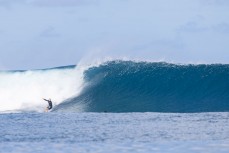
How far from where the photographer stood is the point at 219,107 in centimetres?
2442

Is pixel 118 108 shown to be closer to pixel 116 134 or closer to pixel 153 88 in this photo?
pixel 153 88

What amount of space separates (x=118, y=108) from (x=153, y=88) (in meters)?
3.04

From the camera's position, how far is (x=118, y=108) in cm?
2577

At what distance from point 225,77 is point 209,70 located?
4.36ft

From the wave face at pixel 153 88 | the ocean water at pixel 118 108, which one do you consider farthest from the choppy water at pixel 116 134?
the wave face at pixel 153 88

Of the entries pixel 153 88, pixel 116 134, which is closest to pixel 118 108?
pixel 153 88

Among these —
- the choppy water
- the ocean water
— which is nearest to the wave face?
the ocean water

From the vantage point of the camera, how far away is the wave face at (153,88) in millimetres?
25562

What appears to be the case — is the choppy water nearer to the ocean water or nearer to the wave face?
the ocean water

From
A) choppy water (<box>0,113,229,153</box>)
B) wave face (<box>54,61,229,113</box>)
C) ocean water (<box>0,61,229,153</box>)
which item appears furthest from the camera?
wave face (<box>54,61,229,113</box>)

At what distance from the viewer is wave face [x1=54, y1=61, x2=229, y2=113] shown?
2556 cm

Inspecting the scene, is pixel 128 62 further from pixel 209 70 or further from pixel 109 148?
pixel 109 148

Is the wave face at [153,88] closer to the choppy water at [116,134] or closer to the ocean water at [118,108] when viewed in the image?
the ocean water at [118,108]

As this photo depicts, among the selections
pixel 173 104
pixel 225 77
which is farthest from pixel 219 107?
pixel 225 77
